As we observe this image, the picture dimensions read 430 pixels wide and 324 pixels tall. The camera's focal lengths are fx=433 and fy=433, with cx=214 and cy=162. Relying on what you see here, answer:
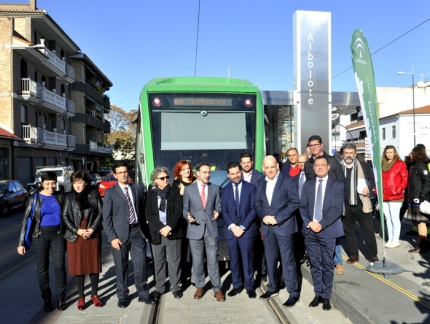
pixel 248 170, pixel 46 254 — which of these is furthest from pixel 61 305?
pixel 248 170

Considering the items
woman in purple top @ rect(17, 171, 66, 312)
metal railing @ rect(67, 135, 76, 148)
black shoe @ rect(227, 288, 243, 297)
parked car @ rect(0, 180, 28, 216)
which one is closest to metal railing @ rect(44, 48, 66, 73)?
metal railing @ rect(67, 135, 76, 148)

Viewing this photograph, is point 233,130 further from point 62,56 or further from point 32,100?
point 62,56

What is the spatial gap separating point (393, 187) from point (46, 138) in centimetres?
3300

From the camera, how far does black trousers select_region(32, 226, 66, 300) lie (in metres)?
5.63

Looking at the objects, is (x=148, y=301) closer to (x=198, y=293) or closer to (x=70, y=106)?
(x=198, y=293)

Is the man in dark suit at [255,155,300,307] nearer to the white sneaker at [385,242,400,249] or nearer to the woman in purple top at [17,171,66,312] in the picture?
the woman in purple top at [17,171,66,312]

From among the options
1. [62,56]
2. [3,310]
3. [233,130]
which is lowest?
[3,310]

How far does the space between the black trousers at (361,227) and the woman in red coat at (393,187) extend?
4.78 ft

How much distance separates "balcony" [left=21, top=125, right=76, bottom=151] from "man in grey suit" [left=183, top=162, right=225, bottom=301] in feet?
96.1

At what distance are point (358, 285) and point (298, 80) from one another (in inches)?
365

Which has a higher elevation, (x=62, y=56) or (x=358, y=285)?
(x=62, y=56)

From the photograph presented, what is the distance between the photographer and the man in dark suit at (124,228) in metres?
5.73

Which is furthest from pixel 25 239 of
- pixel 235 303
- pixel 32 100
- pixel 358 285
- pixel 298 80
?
pixel 32 100

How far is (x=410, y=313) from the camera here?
179 inches
